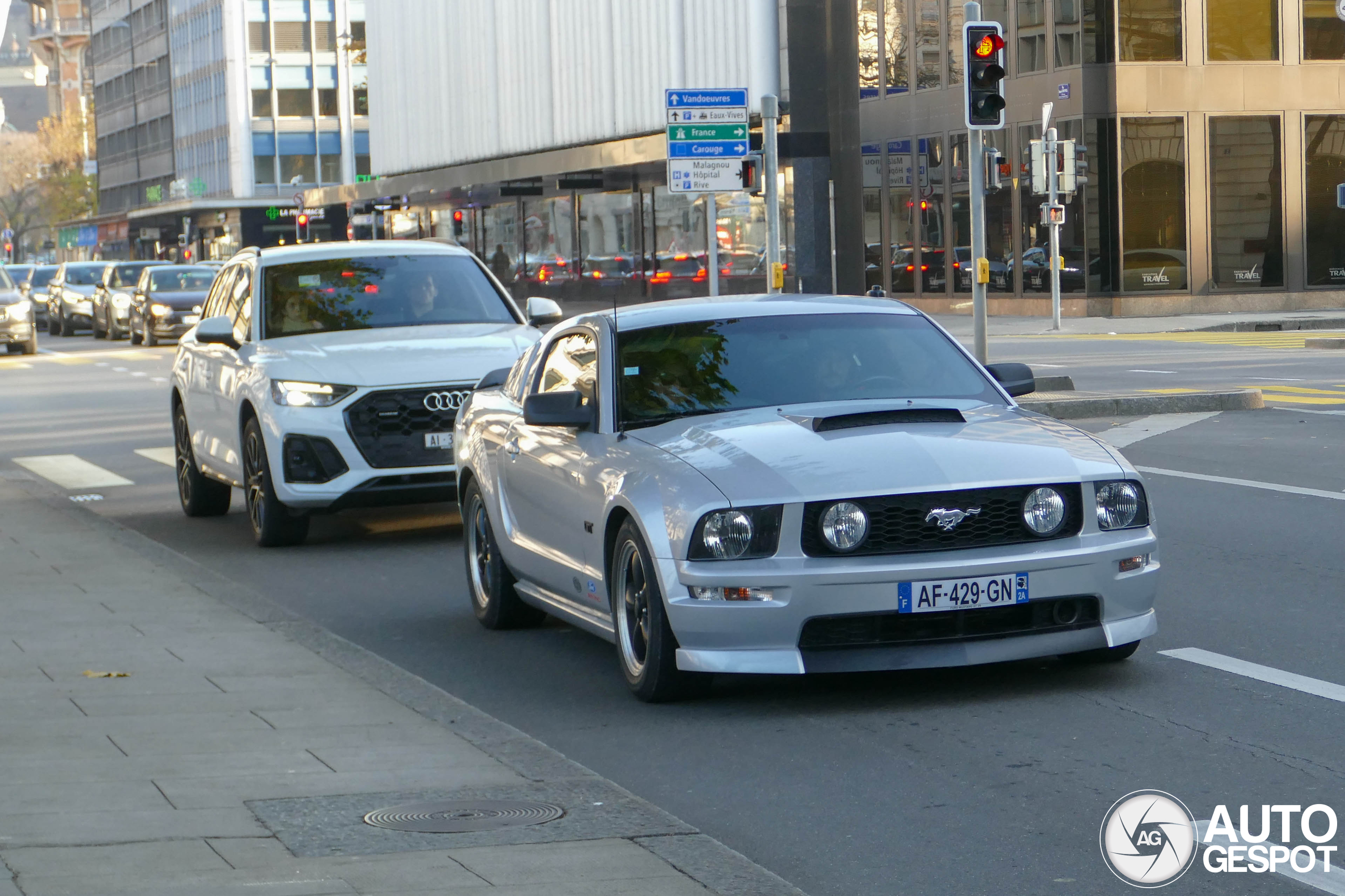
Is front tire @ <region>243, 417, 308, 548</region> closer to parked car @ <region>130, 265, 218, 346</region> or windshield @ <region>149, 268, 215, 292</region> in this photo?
parked car @ <region>130, 265, 218, 346</region>

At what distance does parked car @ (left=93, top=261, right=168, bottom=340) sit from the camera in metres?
46.6

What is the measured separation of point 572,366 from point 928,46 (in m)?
41.2

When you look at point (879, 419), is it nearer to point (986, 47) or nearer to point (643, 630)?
point (643, 630)

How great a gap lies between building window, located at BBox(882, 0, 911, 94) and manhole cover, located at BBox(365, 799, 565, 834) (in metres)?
44.8

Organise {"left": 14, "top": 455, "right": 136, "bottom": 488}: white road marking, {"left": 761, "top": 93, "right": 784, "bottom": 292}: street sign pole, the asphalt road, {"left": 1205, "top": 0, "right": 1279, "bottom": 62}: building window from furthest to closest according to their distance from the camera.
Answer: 1. {"left": 1205, "top": 0, "right": 1279, "bottom": 62}: building window
2. {"left": 761, "top": 93, "right": 784, "bottom": 292}: street sign pole
3. {"left": 14, "top": 455, "right": 136, "bottom": 488}: white road marking
4. the asphalt road

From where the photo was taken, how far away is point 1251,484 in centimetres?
1331

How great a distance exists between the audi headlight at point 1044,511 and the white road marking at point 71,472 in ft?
35.6

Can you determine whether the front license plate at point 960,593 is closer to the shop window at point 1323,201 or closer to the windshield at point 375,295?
the windshield at point 375,295

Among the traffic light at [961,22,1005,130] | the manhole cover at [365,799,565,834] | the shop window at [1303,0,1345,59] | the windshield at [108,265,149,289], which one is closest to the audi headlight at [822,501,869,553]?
the manhole cover at [365,799,565,834]

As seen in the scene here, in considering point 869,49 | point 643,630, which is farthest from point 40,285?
point 643,630

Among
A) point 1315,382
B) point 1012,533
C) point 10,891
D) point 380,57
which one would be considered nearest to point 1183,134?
point 1315,382

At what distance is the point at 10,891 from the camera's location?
4625mm

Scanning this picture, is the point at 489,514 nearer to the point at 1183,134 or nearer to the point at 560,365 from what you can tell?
the point at 560,365

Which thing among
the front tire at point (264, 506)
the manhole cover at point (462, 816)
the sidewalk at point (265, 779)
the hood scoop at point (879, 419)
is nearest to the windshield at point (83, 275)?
the front tire at point (264, 506)
